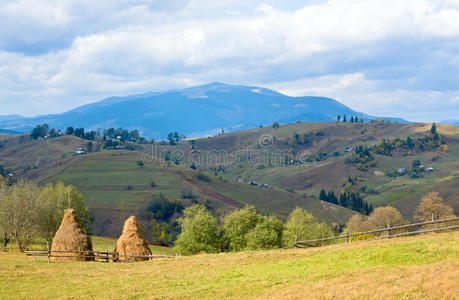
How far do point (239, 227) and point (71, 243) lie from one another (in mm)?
28930

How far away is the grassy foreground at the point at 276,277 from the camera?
69.3ft

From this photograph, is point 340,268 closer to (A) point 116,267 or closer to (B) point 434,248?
(B) point 434,248

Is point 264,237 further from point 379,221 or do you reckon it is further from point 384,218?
point 384,218

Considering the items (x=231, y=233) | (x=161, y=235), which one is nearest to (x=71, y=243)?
(x=231, y=233)

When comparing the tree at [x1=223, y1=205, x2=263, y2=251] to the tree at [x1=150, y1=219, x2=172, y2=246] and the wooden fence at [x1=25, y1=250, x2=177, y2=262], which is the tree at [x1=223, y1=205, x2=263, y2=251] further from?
the tree at [x1=150, y1=219, x2=172, y2=246]

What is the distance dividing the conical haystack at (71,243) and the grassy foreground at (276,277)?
772 cm

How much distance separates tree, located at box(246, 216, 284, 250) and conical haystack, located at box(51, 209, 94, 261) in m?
24.5

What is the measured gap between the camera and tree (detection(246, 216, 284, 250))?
63.0m

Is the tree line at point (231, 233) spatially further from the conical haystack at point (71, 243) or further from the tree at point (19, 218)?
the tree at point (19, 218)

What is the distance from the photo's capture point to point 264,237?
6306 centimetres

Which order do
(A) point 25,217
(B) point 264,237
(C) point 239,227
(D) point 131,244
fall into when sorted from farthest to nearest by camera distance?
(C) point 239,227 < (A) point 25,217 < (B) point 264,237 < (D) point 131,244

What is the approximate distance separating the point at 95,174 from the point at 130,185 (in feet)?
63.2

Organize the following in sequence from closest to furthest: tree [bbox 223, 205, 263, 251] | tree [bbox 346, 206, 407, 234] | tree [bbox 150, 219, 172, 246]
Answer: tree [bbox 223, 205, 263, 251]
tree [bbox 346, 206, 407, 234]
tree [bbox 150, 219, 172, 246]

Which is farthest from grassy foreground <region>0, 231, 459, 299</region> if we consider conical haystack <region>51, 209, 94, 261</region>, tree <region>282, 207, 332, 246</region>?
tree <region>282, 207, 332, 246</region>
